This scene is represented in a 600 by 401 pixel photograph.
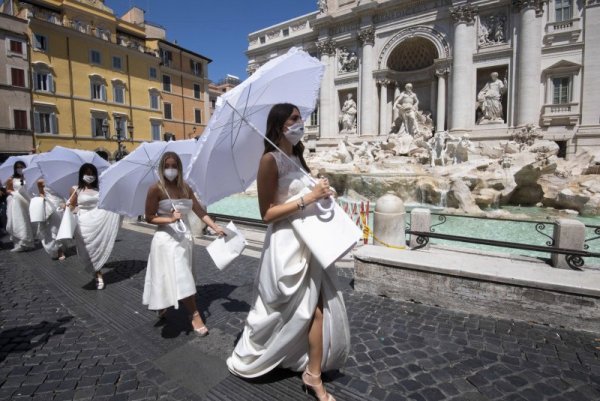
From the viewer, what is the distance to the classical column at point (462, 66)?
2089 cm

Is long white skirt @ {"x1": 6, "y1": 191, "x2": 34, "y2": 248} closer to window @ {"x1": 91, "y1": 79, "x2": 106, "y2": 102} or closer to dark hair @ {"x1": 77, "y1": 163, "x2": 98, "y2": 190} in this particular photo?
dark hair @ {"x1": 77, "y1": 163, "x2": 98, "y2": 190}

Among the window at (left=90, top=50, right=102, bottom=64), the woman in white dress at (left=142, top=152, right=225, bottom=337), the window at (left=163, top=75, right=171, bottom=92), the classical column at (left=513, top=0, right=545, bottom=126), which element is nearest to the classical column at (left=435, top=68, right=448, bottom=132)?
the classical column at (left=513, top=0, right=545, bottom=126)

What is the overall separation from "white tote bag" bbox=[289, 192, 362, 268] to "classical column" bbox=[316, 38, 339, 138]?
85.1ft

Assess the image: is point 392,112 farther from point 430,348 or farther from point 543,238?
point 430,348

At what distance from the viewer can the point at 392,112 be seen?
24891mm

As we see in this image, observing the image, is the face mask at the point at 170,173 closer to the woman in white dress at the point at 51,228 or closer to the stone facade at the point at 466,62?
the woman in white dress at the point at 51,228

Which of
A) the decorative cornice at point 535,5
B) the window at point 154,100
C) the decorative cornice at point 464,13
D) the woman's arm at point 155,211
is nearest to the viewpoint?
the woman's arm at point 155,211

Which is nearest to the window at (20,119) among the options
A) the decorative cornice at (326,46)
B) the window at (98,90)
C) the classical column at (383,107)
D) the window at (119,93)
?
the window at (98,90)

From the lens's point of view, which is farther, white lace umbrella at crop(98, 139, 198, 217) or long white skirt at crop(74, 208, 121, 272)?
long white skirt at crop(74, 208, 121, 272)

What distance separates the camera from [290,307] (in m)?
2.28

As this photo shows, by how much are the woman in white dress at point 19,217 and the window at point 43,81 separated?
26914mm

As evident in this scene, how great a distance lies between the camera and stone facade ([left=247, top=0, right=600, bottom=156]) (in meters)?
18.7

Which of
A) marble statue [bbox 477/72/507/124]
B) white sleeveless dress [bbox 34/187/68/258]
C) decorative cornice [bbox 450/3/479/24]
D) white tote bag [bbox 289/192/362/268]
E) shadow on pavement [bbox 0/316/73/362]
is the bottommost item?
shadow on pavement [bbox 0/316/73/362]

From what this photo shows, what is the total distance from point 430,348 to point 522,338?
984mm
